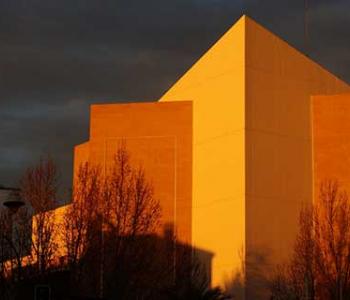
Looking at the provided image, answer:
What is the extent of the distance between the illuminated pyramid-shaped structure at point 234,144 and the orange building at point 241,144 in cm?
6

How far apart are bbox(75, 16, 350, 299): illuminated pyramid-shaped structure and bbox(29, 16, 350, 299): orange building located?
0.06 metres

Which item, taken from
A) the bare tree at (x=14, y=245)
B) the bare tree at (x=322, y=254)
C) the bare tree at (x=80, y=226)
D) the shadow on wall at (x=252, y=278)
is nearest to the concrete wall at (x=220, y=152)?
the shadow on wall at (x=252, y=278)

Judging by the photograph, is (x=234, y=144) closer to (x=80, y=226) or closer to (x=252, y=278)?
(x=252, y=278)

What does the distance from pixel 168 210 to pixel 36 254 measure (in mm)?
16178

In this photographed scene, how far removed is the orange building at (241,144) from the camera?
49.3 meters

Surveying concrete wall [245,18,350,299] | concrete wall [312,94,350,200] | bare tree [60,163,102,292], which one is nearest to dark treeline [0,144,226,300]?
bare tree [60,163,102,292]

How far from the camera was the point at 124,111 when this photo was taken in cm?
5500

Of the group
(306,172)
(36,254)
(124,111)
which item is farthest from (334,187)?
(36,254)

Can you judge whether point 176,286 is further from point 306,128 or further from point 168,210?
→ point 306,128

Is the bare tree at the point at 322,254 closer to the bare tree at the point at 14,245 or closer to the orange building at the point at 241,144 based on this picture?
the orange building at the point at 241,144

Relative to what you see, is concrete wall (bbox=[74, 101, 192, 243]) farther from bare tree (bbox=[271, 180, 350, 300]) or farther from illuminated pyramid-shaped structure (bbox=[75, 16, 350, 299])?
bare tree (bbox=[271, 180, 350, 300])

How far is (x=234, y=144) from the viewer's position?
50.6m

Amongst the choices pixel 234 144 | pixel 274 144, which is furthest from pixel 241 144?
pixel 274 144

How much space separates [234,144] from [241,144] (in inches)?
21.7
